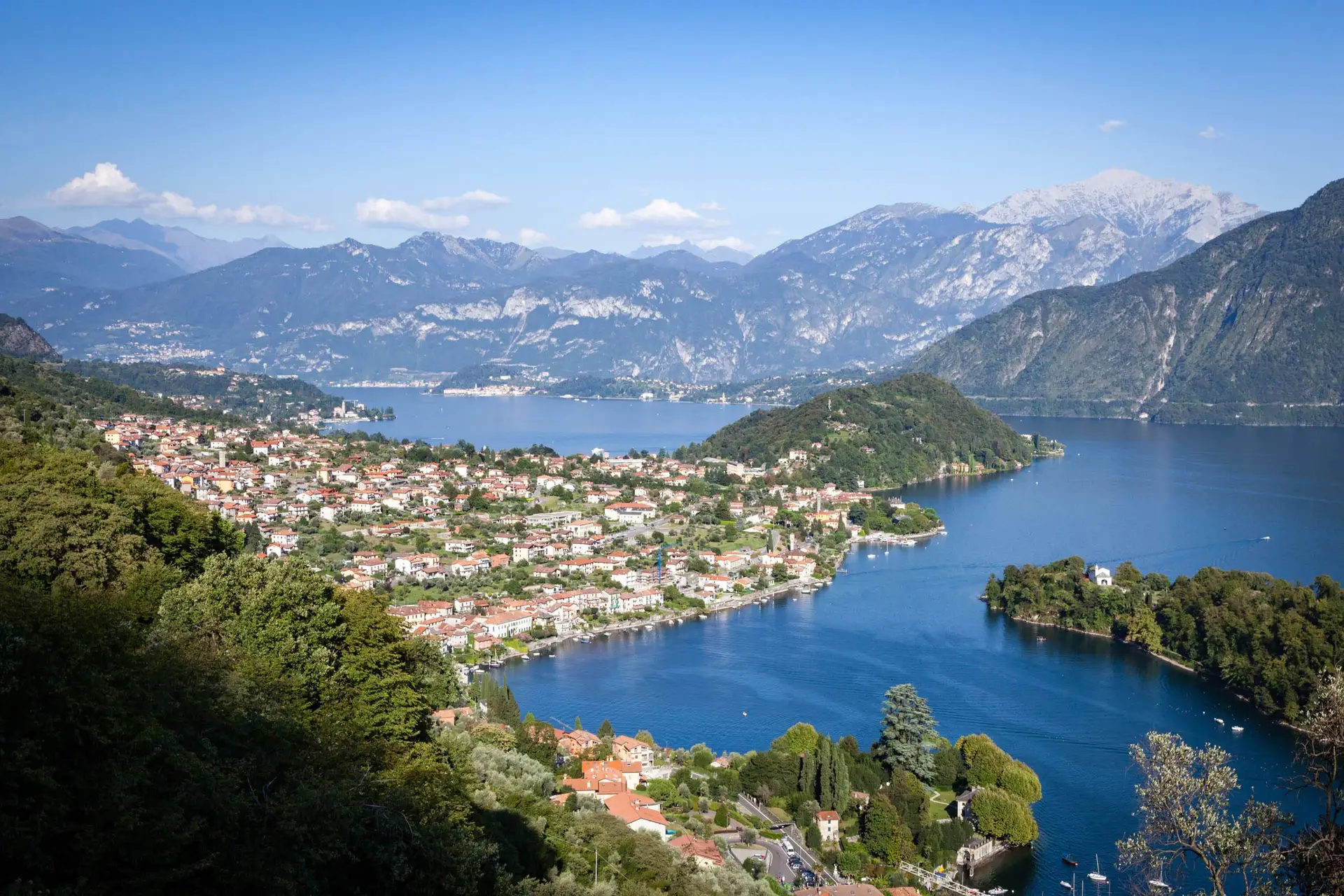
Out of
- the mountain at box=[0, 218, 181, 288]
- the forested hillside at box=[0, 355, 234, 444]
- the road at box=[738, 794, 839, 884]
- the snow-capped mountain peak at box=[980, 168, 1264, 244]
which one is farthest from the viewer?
the snow-capped mountain peak at box=[980, 168, 1264, 244]

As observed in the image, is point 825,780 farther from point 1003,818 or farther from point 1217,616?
point 1217,616

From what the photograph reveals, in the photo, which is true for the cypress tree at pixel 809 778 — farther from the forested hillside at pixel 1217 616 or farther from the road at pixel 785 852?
the forested hillside at pixel 1217 616

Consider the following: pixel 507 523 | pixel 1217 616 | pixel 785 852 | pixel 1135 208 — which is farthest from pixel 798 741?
pixel 1135 208

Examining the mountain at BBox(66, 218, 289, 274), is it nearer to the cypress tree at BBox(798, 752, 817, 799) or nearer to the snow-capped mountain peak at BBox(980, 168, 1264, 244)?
the snow-capped mountain peak at BBox(980, 168, 1264, 244)

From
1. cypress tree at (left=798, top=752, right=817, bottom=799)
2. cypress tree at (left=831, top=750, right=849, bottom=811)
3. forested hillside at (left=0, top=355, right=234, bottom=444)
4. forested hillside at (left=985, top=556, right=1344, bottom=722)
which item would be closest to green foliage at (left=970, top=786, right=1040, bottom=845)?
cypress tree at (left=831, top=750, right=849, bottom=811)

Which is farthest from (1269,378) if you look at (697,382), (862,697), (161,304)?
(161,304)

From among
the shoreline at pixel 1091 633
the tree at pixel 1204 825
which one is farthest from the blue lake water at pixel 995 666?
the tree at pixel 1204 825
